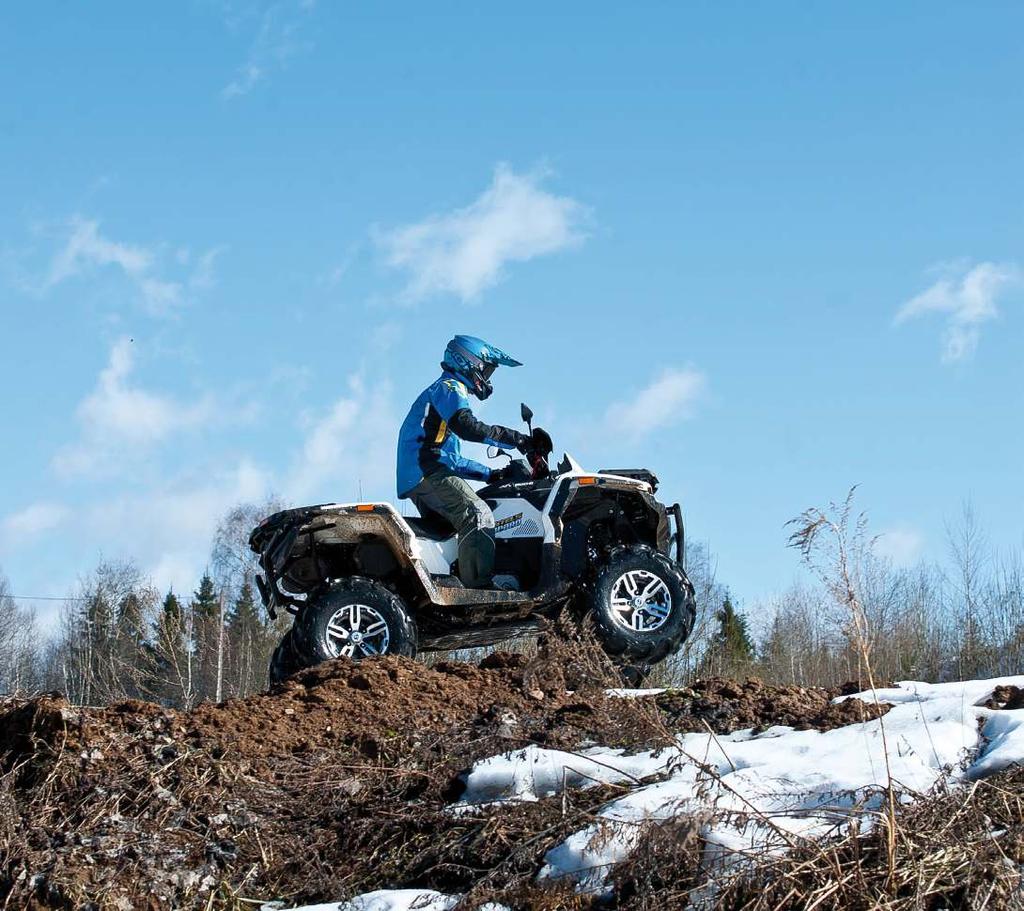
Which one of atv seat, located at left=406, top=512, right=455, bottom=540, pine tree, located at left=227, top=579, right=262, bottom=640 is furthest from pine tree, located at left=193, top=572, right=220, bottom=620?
atv seat, located at left=406, top=512, right=455, bottom=540

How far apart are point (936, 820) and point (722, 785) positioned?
0.84m

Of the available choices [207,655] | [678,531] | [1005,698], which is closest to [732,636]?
[207,655]

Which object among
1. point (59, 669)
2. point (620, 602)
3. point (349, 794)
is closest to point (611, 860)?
point (349, 794)

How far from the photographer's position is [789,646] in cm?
3497

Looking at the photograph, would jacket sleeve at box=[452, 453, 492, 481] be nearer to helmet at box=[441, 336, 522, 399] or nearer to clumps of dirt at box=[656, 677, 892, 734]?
helmet at box=[441, 336, 522, 399]

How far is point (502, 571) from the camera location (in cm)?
995

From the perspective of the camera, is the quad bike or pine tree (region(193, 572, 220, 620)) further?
pine tree (region(193, 572, 220, 620))

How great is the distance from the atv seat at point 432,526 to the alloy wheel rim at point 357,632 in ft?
2.88

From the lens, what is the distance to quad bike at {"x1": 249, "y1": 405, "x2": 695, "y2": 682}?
9211mm

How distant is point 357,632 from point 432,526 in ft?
3.99

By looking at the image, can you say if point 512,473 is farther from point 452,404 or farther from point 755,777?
point 755,777

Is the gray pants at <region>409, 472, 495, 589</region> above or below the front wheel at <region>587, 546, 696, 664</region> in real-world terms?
above

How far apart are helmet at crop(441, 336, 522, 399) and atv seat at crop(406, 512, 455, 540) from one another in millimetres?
1083

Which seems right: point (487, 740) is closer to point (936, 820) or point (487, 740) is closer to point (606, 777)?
point (606, 777)
